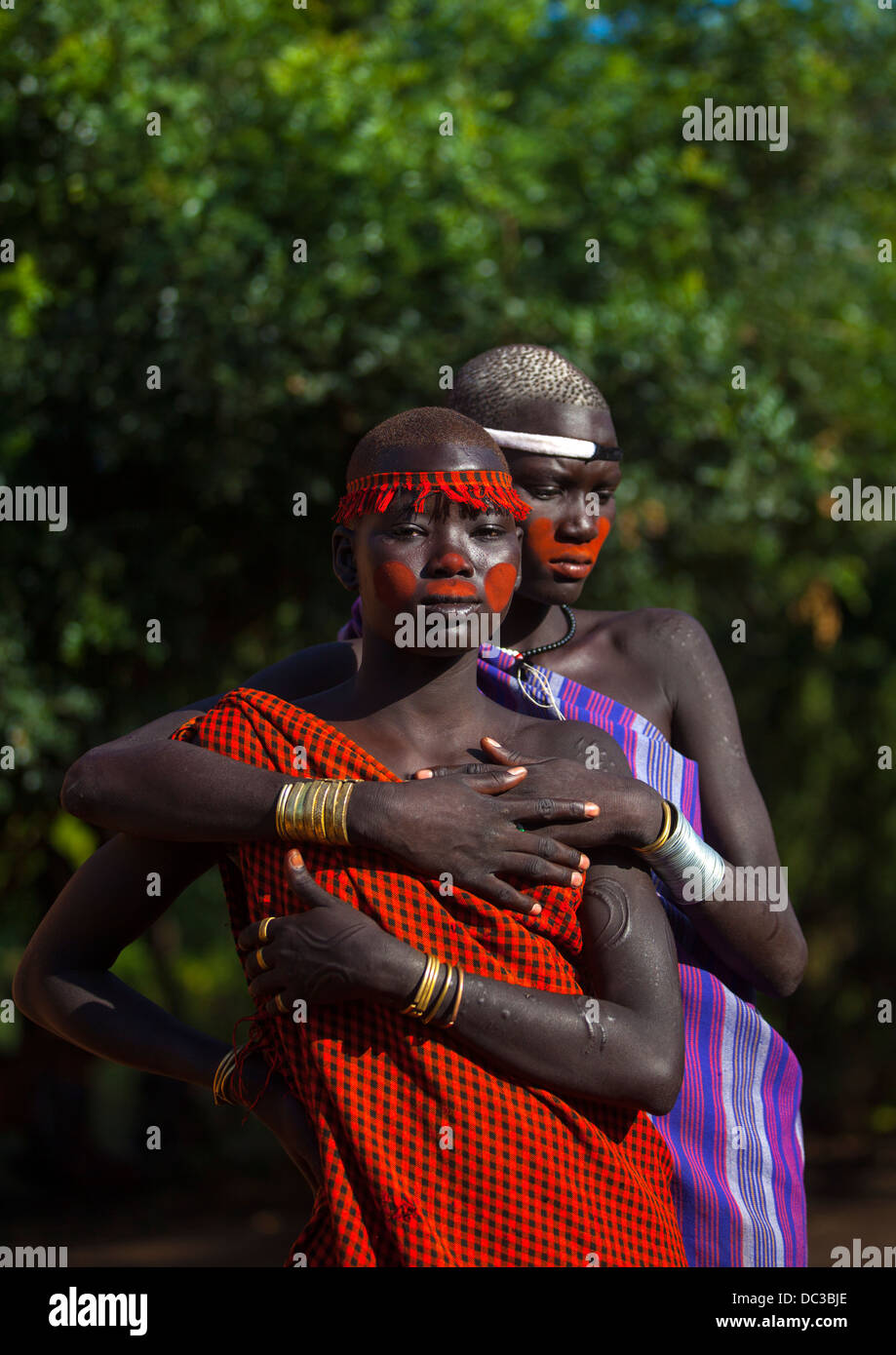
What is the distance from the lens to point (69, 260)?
21.9ft

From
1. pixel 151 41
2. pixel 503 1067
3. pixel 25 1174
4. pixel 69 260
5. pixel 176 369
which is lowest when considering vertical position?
pixel 25 1174

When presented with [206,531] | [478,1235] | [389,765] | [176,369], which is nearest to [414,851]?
[389,765]

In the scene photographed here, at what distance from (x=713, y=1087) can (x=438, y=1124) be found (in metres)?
0.71

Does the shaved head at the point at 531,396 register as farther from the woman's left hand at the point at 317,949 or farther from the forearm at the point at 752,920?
the woman's left hand at the point at 317,949

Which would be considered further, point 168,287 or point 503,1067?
point 168,287

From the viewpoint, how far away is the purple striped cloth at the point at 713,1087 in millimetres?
2477

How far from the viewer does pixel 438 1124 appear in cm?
203

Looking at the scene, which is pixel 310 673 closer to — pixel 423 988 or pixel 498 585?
pixel 498 585

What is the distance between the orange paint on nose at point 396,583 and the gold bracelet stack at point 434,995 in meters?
0.49

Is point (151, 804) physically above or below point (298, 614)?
below

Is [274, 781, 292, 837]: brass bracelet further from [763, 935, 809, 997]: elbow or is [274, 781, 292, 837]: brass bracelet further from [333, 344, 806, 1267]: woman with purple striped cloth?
[763, 935, 809, 997]: elbow

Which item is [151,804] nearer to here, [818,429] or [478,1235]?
[478,1235]

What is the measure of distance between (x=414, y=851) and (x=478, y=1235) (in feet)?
1.66

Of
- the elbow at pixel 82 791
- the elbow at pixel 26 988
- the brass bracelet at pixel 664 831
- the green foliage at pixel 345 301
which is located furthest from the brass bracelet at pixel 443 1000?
the green foliage at pixel 345 301
